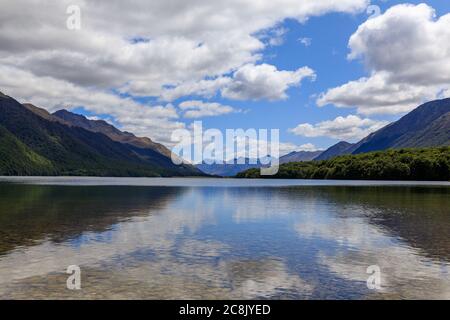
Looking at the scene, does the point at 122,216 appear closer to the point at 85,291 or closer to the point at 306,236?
the point at 306,236

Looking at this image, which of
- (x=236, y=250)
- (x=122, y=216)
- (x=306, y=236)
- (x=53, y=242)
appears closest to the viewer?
(x=236, y=250)

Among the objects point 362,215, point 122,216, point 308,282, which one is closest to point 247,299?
point 308,282

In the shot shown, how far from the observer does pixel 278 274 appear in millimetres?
28078

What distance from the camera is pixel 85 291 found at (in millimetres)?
23734
